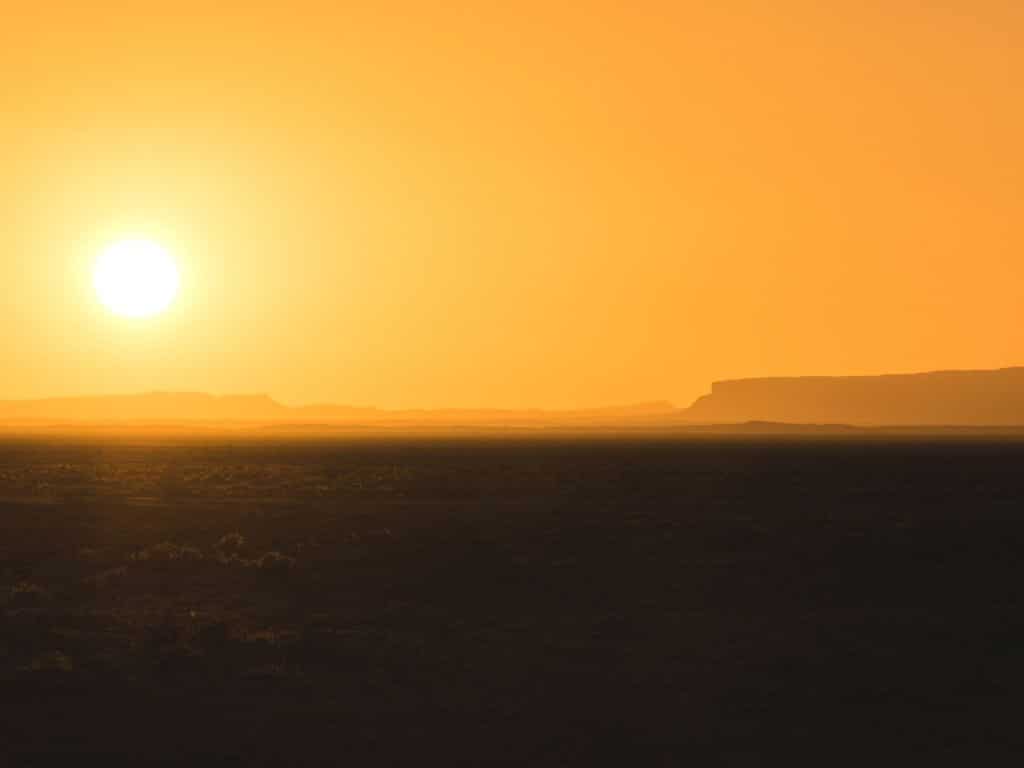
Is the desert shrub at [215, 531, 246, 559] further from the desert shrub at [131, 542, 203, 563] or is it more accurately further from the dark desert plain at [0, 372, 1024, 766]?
the desert shrub at [131, 542, 203, 563]

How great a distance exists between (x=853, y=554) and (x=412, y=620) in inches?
559

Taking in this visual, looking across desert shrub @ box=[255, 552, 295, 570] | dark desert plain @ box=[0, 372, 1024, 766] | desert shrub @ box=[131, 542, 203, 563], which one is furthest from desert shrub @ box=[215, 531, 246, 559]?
desert shrub @ box=[255, 552, 295, 570]

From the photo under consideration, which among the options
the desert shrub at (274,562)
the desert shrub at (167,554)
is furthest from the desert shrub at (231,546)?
the desert shrub at (274,562)

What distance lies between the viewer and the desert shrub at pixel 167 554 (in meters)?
32.4

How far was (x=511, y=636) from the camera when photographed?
893 inches

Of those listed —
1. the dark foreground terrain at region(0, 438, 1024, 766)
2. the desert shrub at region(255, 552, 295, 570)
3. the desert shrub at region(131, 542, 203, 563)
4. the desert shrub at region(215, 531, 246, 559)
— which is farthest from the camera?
the desert shrub at region(215, 531, 246, 559)

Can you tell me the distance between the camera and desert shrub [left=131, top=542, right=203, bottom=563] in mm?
32375

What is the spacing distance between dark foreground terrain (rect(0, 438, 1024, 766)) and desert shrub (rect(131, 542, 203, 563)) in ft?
0.32

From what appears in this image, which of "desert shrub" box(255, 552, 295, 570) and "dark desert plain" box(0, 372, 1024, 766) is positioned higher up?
"desert shrub" box(255, 552, 295, 570)

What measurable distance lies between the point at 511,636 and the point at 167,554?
13113 millimetres

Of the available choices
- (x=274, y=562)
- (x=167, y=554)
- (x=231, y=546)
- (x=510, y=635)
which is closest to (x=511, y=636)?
(x=510, y=635)

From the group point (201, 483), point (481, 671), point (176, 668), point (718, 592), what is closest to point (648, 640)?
point (481, 671)

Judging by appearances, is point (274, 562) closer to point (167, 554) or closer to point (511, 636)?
point (167, 554)

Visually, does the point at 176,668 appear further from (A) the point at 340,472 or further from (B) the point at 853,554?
(A) the point at 340,472
